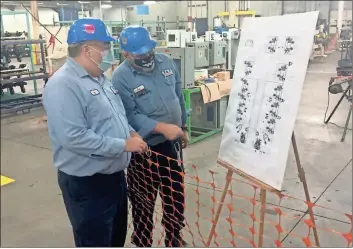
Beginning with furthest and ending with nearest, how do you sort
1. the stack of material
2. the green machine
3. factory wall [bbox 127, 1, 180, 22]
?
1. factory wall [bbox 127, 1, 180, 22]
2. the stack of material
3. the green machine

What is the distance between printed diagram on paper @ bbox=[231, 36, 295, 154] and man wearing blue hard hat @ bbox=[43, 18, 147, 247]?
0.64 m

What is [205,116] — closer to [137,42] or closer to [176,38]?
[176,38]

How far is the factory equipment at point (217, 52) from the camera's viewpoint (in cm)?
554

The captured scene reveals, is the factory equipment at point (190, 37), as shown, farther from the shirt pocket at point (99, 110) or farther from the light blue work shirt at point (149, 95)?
the shirt pocket at point (99, 110)

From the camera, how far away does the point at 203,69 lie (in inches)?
217

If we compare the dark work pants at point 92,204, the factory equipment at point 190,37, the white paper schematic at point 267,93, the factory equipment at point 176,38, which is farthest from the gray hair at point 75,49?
the factory equipment at point 190,37

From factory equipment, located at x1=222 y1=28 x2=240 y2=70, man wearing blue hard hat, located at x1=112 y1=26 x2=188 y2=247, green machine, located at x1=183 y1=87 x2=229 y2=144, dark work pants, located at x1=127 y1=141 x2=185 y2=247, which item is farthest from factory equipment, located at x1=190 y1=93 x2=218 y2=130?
dark work pants, located at x1=127 y1=141 x2=185 y2=247

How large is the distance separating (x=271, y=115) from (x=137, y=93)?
0.85 m

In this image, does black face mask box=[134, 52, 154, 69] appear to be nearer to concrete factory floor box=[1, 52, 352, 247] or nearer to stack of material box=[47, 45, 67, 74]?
concrete factory floor box=[1, 52, 352, 247]

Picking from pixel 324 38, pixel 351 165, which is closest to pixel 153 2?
pixel 324 38

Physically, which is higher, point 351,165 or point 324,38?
point 324,38

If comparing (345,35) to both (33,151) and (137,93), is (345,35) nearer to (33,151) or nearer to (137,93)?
(33,151)

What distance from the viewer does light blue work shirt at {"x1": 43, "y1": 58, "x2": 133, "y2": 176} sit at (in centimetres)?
169

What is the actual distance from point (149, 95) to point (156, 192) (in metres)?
0.70
